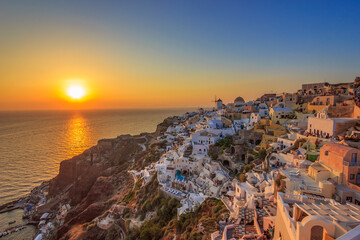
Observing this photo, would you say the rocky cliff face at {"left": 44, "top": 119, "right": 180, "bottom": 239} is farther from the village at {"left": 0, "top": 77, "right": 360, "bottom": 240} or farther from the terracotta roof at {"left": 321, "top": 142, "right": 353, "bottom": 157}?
the terracotta roof at {"left": 321, "top": 142, "right": 353, "bottom": 157}

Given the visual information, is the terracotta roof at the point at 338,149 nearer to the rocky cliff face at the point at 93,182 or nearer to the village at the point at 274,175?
the village at the point at 274,175

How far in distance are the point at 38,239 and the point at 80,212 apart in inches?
239

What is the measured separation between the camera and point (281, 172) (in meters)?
13.0

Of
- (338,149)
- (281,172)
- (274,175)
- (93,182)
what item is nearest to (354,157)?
(338,149)

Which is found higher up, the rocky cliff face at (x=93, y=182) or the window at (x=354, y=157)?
the window at (x=354, y=157)

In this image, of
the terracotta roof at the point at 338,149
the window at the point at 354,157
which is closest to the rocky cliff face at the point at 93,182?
the terracotta roof at the point at 338,149

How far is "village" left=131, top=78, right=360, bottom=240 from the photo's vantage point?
7.21m

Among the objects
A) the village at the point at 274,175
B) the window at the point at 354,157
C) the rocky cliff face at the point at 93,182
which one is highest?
the window at the point at 354,157

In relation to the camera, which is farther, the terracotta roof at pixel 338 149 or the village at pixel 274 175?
the terracotta roof at pixel 338 149

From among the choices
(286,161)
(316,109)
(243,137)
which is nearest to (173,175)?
(243,137)

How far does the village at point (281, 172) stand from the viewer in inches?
284

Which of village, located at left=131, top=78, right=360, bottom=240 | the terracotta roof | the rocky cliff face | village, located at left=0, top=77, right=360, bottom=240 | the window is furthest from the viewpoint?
the rocky cliff face

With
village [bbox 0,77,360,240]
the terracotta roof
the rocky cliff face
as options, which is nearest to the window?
village [bbox 0,77,360,240]

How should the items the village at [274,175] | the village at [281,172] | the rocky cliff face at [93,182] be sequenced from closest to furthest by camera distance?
the village at [281,172], the village at [274,175], the rocky cliff face at [93,182]
